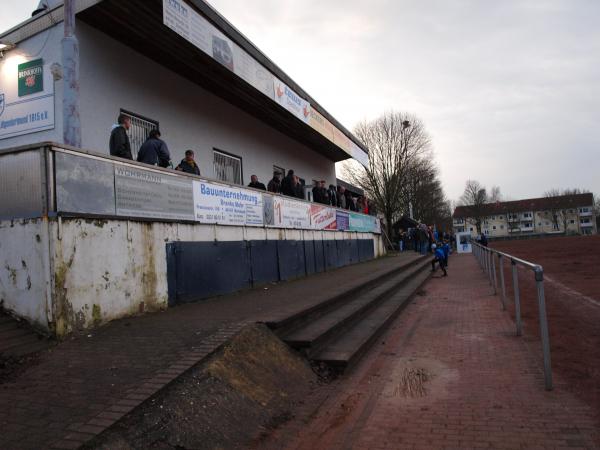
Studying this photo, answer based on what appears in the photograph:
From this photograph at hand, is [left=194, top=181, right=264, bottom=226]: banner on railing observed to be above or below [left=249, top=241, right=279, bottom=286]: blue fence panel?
above

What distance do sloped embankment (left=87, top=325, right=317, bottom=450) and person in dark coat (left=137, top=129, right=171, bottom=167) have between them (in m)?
4.36

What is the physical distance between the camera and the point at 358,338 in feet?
22.6

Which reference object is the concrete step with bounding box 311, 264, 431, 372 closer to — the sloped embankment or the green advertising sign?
the sloped embankment

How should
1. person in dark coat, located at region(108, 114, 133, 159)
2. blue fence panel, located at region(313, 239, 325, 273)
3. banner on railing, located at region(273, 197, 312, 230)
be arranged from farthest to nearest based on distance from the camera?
blue fence panel, located at region(313, 239, 325, 273) < banner on railing, located at region(273, 197, 312, 230) < person in dark coat, located at region(108, 114, 133, 159)

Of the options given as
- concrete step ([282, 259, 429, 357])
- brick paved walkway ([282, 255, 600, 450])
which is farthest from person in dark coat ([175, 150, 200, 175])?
brick paved walkway ([282, 255, 600, 450])

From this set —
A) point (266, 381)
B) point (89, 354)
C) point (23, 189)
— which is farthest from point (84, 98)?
point (266, 381)

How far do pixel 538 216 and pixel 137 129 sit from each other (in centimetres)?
11511

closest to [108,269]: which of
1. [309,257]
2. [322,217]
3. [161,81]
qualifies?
[161,81]

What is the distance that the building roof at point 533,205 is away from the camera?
86.9 meters

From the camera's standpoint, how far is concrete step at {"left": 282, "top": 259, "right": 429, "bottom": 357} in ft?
19.4

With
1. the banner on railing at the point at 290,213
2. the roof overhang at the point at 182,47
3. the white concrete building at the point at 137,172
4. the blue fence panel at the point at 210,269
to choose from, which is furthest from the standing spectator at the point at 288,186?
the blue fence panel at the point at 210,269

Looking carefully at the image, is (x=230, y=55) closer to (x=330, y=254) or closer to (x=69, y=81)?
(x=69, y=81)

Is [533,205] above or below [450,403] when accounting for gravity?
above

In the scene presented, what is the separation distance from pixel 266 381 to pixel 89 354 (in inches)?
74.7
